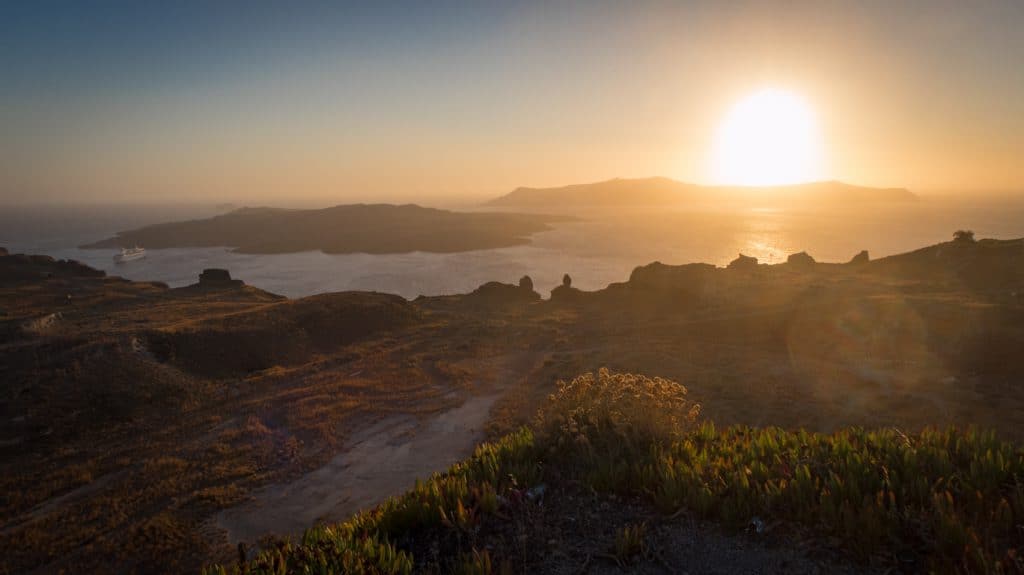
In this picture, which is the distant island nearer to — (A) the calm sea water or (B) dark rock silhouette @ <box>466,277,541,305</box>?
(A) the calm sea water

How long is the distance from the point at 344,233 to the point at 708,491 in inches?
6703

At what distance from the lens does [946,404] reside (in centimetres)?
1585

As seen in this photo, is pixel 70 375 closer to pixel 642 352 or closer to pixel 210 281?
pixel 642 352

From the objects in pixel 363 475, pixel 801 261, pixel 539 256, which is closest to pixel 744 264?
pixel 801 261

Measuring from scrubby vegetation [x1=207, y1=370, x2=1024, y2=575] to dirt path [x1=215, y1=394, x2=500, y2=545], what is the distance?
22.4 feet

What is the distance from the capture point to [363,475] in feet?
46.5

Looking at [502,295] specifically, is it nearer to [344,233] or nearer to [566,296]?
[566,296]

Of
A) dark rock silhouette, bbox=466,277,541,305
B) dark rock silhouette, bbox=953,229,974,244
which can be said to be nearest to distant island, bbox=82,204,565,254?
dark rock silhouette, bbox=466,277,541,305

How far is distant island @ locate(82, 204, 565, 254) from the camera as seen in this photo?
149375 mm

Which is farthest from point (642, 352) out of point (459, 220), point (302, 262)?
point (459, 220)

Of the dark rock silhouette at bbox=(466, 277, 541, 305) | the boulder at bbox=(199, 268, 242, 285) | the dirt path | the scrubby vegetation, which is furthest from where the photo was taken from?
the boulder at bbox=(199, 268, 242, 285)

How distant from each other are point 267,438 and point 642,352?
17.9 m

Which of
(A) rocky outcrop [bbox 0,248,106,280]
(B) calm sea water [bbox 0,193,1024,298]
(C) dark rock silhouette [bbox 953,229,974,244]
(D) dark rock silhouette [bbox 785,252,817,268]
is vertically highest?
(C) dark rock silhouette [bbox 953,229,974,244]

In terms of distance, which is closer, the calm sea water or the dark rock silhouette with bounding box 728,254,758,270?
the dark rock silhouette with bounding box 728,254,758,270
